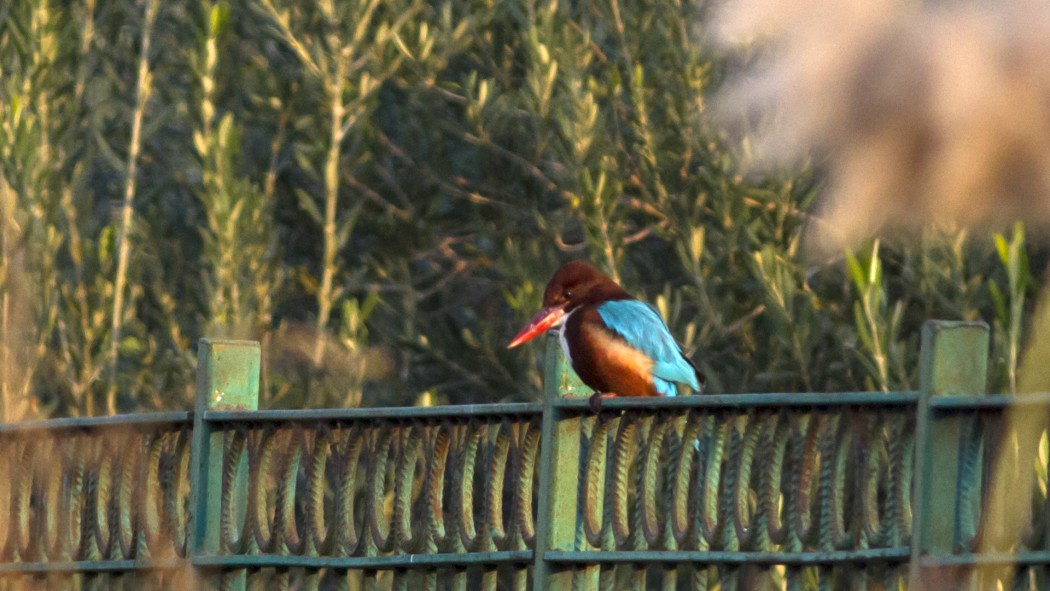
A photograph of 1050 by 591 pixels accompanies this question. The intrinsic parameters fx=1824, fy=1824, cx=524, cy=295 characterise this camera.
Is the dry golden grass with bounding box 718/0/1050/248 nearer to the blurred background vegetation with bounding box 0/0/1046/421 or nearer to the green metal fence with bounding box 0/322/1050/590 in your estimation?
the green metal fence with bounding box 0/322/1050/590

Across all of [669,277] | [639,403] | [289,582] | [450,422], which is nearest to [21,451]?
[289,582]

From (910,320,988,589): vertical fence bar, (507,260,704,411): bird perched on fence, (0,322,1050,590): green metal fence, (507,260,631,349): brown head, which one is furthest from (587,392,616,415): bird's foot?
(507,260,631,349): brown head

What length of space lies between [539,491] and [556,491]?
47 mm

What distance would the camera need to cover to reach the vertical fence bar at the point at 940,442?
353 cm

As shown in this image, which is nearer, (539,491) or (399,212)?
(539,491)

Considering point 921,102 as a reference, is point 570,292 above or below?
below

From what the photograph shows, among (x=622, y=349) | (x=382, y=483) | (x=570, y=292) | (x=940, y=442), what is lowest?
(x=382, y=483)

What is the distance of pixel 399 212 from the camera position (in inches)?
384

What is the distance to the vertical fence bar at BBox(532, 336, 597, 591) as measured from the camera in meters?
4.39

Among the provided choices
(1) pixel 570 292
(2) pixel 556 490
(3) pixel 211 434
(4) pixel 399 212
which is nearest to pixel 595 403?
(2) pixel 556 490

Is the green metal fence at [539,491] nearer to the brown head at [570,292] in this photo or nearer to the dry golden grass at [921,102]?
the brown head at [570,292]

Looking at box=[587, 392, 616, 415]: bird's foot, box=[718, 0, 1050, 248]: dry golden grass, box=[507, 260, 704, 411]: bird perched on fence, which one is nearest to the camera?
box=[718, 0, 1050, 248]: dry golden grass

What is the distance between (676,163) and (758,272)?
3.69 ft

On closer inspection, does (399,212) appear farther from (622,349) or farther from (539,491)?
(539,491)
